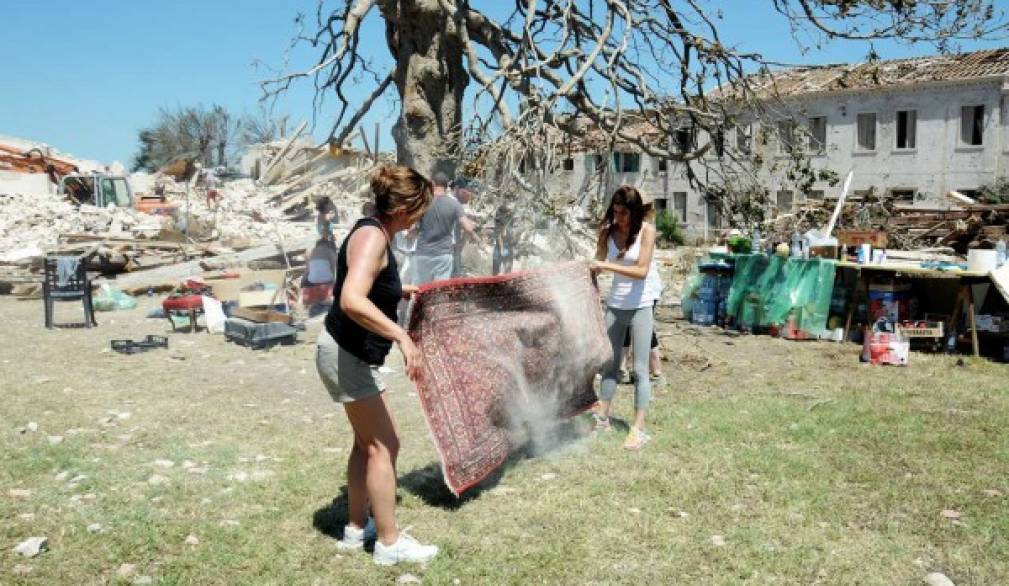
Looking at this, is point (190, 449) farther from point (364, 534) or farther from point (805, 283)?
point (805, 283)

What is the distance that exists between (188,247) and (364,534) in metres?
17.3

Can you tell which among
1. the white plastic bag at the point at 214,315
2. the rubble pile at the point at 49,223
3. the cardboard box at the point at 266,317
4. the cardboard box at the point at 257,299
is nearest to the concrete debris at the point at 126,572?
the cardboard box at the point at 266,317

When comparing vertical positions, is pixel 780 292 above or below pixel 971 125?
below

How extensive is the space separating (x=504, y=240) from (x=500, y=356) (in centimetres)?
471

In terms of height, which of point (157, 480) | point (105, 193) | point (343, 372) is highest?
point (105, 193)

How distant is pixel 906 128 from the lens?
31484 millimetres

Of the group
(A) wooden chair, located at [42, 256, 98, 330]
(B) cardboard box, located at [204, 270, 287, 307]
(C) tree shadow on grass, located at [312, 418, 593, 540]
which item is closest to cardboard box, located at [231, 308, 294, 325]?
(B) cardboard box, located at [204, 270, 287, 307]

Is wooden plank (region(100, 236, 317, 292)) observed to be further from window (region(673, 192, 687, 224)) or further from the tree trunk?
window (region(673, 192, 687, 224))

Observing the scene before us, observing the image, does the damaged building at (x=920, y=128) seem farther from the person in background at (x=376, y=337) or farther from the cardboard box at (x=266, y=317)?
the person in background at (x=376, y=337)

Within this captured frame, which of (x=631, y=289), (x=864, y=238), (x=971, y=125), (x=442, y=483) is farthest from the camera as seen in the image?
(x=971, y=125)

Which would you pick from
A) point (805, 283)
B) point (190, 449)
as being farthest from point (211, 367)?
point (805, 283)

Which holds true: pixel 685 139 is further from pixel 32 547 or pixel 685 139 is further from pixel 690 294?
pixel 32 547

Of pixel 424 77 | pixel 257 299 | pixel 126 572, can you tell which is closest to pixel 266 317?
pixel 257 299

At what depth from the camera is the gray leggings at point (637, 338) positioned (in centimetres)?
543
